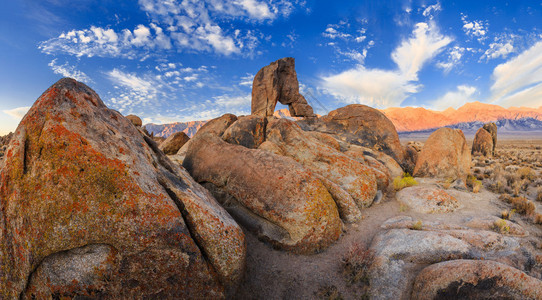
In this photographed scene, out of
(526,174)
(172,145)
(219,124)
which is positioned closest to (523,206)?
A: (526,174)

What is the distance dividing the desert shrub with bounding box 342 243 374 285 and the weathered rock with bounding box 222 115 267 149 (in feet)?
22.2

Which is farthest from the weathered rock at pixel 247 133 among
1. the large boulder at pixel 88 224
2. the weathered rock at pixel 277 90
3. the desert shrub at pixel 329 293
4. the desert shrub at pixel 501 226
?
the weathered rock at pixel 277 90

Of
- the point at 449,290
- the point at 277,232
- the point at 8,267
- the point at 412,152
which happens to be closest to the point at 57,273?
the point at 8,267

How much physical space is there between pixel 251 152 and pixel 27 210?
5.20 metres

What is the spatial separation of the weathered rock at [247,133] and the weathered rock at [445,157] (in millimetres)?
8257

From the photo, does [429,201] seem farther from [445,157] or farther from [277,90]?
[277,90]

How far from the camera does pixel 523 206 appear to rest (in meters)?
7.97

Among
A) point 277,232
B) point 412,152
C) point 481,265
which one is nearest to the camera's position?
point 481,265

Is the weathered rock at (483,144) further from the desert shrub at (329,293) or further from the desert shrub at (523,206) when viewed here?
the desert shrub at (329,293)

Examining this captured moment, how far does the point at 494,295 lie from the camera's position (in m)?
3.88

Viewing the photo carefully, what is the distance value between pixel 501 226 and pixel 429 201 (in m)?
1.97

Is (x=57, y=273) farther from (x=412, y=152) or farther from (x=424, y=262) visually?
(x=412, y=152)

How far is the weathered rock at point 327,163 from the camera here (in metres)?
8.77

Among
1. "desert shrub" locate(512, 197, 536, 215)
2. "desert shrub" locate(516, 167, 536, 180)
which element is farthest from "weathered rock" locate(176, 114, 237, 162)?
"desert shrub" locate(516, 167, 536, 180)
